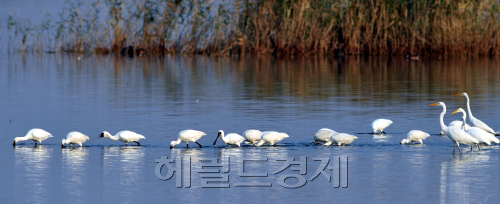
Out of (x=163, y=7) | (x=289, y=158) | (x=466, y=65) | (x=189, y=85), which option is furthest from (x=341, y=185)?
(x=163, y=7)

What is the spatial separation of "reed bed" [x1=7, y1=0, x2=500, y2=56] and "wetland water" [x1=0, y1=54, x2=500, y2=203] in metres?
3.48

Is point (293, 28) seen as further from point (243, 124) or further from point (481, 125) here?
point (481, 125)

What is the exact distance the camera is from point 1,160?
332 inches

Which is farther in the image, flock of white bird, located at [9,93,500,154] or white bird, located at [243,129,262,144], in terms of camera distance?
white bird, located at [243,129,262,144]

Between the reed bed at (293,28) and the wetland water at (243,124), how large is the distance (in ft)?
11.4

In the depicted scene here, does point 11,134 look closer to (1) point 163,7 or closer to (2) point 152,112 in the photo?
(2) point 152,112

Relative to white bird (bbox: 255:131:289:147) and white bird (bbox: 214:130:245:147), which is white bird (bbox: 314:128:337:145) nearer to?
white bird (bbox: 255:131:289:147)

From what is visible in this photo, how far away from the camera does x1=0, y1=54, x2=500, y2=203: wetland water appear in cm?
696

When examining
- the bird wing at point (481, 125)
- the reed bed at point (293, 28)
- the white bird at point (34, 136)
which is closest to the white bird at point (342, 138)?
the bird wing at point (481, 125)

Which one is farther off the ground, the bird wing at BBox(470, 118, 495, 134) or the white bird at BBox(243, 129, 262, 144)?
the bird wing at BBox(470, 118, 495, 134)

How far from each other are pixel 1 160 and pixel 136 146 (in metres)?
1.68

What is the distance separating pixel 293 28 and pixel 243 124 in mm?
17155

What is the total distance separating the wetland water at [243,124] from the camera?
→ 696 centimetres

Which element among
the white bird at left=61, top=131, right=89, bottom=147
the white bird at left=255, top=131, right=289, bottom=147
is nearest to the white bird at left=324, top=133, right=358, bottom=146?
the white bird at left=255, top=131, right=289, bottom=147
